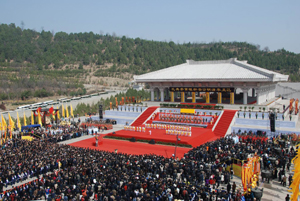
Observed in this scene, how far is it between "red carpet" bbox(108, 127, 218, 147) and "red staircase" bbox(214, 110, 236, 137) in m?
0.73

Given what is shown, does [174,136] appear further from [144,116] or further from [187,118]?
[144,116]

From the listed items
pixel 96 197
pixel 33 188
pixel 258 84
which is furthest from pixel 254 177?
pixel 258 84

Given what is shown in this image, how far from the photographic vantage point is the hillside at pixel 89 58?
258 ft

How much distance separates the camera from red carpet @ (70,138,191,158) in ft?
71.2

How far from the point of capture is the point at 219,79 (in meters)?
31.9

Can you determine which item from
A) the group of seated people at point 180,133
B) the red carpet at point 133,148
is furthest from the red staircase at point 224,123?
the red carpet at point 133,148

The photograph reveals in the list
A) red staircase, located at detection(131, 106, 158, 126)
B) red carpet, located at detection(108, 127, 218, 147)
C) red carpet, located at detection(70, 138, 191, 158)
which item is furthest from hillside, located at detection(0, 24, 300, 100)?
red carpet, located at detection(70, 138, 191, 158)

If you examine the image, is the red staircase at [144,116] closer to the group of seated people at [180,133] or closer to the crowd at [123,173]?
the group of seated people at [180,133]

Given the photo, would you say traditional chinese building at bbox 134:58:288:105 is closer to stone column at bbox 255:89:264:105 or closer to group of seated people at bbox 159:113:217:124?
stone column at bbox 255:89:264:105

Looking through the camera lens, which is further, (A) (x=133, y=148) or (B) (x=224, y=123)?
(B) (x=224, y=123)

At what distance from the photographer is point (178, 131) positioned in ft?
83.5

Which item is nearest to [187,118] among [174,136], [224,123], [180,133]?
[224,123]

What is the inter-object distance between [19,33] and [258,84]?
389 ft

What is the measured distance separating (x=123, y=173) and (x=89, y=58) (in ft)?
309
